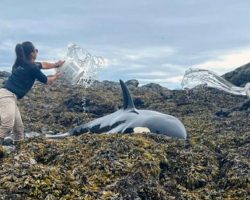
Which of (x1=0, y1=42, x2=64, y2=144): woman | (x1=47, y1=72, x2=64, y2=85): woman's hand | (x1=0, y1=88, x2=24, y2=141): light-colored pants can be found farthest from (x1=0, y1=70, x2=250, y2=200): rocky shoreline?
(x1=47, y1=72, x2=64, y2=85): woman's hand

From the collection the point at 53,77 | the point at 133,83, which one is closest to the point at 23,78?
the point at 53,77

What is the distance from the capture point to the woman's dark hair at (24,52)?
11.8m

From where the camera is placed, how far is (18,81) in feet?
39.2

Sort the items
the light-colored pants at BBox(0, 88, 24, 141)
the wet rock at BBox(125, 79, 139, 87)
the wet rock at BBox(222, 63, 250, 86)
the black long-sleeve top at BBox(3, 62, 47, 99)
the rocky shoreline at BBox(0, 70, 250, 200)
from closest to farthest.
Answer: the rocky shoreline at BBox(0, 70, 250, 200) < the light-colored pants at BBox(0, 88, 24, 141) < the black long-sleeve top at BBox(3, 62, 47, 99) < the wet rock at BBox(222, 63, 250, 86) < the wet rock at BBox(125, 79, 139, 87)

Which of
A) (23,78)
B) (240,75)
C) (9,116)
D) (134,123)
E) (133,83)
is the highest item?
(240,75)

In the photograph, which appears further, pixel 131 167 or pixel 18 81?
pixel 18 81

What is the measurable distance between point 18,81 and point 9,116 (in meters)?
0.87

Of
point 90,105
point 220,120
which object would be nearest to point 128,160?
point 220,120

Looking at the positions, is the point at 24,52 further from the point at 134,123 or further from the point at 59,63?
the point at 134,123

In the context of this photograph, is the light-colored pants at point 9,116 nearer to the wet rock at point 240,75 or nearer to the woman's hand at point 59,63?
the woman's hand at point 59,63

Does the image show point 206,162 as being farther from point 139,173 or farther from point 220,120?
point 220,120

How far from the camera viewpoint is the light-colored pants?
1156 centimetres

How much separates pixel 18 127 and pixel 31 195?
5.07 metres

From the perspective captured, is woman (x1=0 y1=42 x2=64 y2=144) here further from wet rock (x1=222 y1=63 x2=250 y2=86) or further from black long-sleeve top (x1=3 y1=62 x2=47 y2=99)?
wet rock (x1=222 y1=63 x2=250 y2=86)
